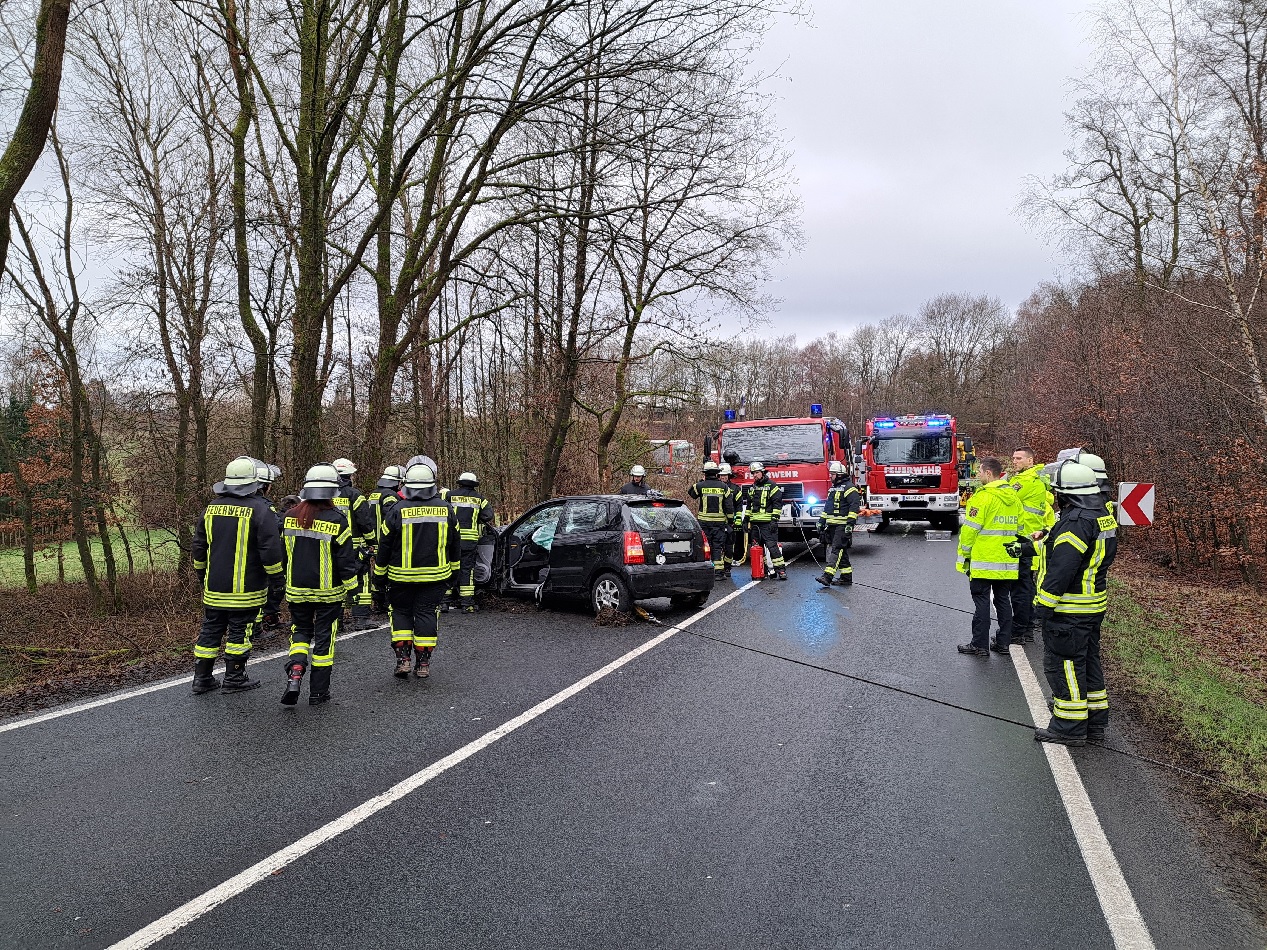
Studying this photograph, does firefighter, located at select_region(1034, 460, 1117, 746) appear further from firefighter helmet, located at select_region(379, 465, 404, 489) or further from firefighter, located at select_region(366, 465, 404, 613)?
firefighter helmet, located at select_region(379, 465, 404, 489)

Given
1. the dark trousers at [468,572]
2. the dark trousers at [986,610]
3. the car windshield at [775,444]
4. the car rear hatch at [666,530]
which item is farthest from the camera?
the car windshield at [775,444]

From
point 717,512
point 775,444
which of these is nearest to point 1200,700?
point 717,512

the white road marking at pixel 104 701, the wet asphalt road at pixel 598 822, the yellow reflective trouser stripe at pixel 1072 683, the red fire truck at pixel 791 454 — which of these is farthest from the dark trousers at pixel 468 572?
the red fire truck at pixel 791 454

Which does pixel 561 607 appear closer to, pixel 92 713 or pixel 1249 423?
pixel 92 713

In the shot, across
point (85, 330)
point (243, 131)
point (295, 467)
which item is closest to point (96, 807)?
point (295, 467)

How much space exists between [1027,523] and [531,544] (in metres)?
5.91

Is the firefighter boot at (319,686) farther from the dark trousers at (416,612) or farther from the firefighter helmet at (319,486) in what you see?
the firefighter helmet at (319,486)

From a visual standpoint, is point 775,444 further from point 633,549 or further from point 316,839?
point 316,839

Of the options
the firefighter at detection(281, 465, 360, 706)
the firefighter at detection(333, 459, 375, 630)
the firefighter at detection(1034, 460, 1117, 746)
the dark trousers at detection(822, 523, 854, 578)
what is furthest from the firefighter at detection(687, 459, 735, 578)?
the firefighter at detection(1034, 460, 1117, 746)

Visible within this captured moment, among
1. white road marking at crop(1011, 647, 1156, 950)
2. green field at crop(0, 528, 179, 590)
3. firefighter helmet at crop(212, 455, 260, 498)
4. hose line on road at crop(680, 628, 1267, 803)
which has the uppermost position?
firefighter helmet at crop(212, 455, 260, 498)

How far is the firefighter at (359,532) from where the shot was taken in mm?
8695

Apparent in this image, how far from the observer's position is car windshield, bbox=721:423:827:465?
17453 mm

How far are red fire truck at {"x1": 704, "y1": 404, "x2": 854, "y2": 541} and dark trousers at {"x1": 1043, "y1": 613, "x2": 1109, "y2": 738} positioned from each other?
11080mm

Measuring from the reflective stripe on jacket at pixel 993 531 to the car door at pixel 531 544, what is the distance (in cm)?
502
